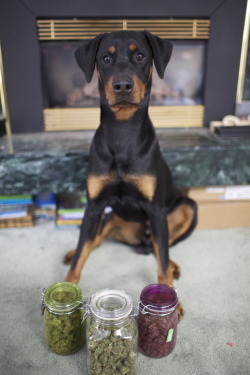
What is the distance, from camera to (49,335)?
1288mm

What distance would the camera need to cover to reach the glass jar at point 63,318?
124 cm

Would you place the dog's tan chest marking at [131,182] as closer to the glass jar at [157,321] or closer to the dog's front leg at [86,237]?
the dog's front leg at [86,237]

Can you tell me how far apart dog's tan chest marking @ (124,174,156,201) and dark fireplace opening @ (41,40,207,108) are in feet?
3.76

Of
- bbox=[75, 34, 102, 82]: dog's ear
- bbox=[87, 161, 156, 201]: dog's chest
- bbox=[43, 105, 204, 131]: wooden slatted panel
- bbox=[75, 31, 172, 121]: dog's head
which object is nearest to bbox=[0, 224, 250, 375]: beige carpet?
bbox=[87, 161, 156, 201]: dog's chest

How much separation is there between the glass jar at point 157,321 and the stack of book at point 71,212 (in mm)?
1024

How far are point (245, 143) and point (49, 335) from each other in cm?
153

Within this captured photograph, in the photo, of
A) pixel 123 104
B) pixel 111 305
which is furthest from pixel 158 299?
pixel 123 104

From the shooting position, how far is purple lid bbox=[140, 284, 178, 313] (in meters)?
1.23

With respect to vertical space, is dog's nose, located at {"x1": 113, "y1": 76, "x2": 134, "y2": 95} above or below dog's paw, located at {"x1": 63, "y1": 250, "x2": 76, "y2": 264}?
above

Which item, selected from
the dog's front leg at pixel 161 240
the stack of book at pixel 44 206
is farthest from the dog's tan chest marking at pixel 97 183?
the stack of book at pixel 44 206

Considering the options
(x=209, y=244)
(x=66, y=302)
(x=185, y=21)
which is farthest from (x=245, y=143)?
(x=66, y=302)

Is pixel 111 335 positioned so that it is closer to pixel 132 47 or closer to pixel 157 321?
pixel 157 321

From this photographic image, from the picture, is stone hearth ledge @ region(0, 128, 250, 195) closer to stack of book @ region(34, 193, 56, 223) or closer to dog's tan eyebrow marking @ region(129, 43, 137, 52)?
stack of book @ region(34, 193, 56, 223)

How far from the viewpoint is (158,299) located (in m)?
1.30
